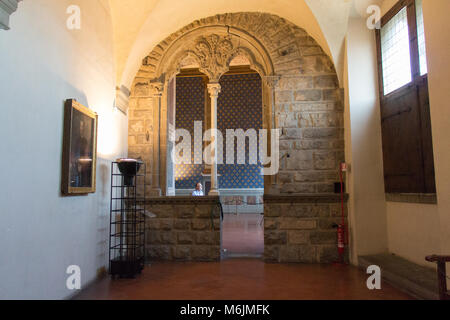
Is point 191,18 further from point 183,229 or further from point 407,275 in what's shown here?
point 407,275

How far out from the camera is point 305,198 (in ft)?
16.5

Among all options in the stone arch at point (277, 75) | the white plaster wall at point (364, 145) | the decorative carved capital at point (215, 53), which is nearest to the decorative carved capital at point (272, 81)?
the stone arch at point (277, 75)

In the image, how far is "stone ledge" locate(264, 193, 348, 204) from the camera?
5004 mm

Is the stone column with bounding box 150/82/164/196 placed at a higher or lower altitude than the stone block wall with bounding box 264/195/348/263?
higher

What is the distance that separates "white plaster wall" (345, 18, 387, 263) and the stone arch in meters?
0.39

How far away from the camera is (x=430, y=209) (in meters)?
3.78

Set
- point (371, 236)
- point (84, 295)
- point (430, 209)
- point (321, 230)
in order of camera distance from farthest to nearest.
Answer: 1. point (321, 230)
2. point (371, 236)
3. point (430, 209)
4. point (84, 295)

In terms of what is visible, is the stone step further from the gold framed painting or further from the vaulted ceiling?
the gold framed painting

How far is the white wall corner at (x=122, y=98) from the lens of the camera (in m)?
5.05

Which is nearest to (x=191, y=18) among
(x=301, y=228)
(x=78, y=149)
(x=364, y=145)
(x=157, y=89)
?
(x=157, y=89)

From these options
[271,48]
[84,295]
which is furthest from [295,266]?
[271,48]

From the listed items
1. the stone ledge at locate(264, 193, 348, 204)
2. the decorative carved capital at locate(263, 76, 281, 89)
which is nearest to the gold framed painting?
the stone ledge at locate(264, 193, 348, 204)

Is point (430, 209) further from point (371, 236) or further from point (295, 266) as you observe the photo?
point (295, 266)
